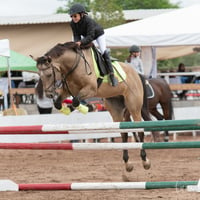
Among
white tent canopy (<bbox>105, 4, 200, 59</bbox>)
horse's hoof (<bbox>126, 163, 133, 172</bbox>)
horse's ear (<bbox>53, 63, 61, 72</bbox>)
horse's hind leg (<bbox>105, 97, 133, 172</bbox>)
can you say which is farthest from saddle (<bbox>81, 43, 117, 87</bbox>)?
white tent canopy (<bbox>105, 4, 200, 59</bbox>)

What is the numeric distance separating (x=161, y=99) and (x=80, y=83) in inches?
258

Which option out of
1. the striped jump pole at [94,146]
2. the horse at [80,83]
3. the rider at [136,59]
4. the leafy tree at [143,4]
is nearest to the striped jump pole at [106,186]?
the striped jump pole at [94,146]

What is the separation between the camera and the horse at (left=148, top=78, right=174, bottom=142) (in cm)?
1716

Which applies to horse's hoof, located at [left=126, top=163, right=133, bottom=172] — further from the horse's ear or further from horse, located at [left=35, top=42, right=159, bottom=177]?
the horse's ear

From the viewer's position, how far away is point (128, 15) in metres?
33.1

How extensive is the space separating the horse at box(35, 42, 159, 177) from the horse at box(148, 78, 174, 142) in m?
4.84

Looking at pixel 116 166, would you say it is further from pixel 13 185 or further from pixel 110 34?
pixel 110 34

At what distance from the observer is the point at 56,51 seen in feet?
35.6

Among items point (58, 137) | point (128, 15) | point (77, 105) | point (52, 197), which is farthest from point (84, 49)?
point (128, 15)

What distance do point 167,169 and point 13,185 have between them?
14.0 feet

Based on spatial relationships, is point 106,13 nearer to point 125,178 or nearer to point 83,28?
point 83,28

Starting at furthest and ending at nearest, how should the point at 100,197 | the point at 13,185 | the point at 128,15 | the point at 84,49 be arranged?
the point at 128,15
the point at 84,49
the point at 100,197
the point at 13,185

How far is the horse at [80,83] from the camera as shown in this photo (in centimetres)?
1048

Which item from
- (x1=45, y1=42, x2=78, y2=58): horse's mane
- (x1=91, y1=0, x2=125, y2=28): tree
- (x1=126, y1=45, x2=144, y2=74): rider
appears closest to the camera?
(x1=45, y1=42, x2=78, y2=58): horse's mane
